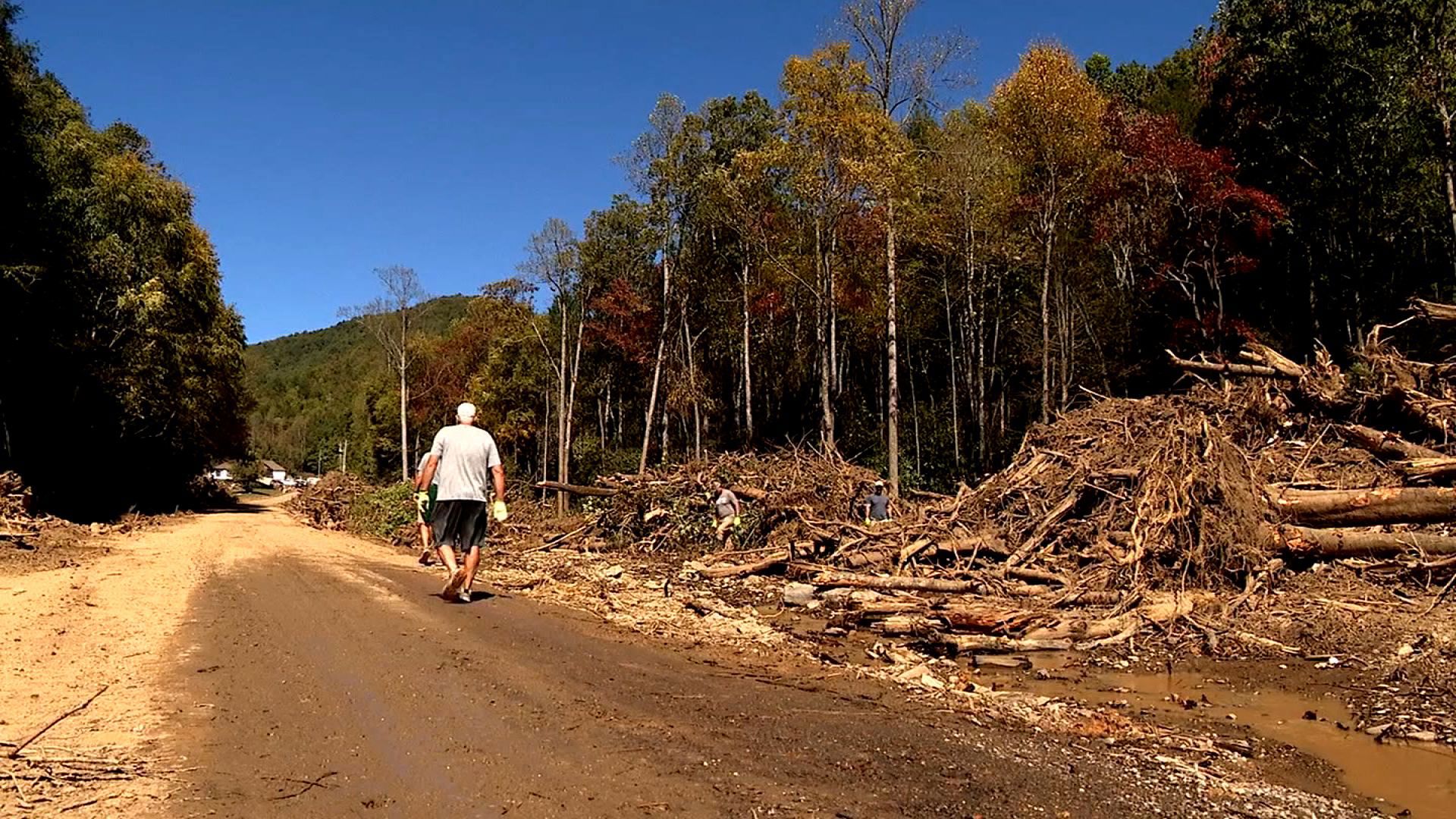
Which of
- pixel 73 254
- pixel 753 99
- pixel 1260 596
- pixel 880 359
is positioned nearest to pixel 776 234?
pixel 753 99

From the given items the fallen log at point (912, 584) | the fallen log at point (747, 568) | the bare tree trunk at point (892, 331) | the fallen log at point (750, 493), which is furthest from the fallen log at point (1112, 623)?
the bare tree trunk at point (892, 331)

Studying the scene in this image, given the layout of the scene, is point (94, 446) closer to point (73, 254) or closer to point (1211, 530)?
point (73, 254)

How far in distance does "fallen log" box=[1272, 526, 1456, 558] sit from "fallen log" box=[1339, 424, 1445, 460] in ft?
5.00

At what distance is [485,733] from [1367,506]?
10218mm

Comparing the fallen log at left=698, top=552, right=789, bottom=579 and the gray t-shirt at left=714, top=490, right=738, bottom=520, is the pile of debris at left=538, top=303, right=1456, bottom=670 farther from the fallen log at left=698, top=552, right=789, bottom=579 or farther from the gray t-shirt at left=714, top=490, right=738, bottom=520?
the gray t-shirt at left=714, top=490, right=738, bottom=520

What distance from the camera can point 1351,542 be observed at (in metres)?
9.72

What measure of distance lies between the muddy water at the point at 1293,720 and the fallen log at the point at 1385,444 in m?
6.09

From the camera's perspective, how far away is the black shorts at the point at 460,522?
24.5 feet

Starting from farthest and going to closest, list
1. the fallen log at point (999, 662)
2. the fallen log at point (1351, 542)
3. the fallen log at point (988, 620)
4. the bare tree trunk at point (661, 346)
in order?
the bare tree trunk at point (661, 346)
the fallen log at point (1351, 542)
the fallen log at point (988, 620)
the fallen log at point (999, 662)

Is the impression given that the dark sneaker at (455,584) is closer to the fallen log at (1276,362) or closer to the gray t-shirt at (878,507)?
the gray t-shirt at (878,507)

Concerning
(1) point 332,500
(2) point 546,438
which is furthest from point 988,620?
(2) point 546,438

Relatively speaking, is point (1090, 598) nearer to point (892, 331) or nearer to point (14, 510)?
point (892, 331)

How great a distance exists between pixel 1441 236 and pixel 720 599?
21.8 m

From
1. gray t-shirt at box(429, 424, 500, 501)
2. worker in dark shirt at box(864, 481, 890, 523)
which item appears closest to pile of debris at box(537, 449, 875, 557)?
worker in dark shirt at box(864, 481, 890, 523)
